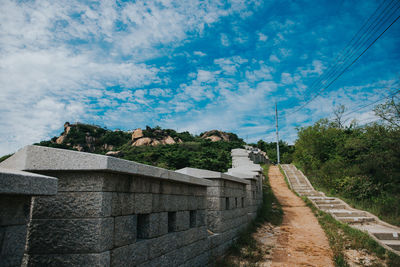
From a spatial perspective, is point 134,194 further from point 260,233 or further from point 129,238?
point 260,233

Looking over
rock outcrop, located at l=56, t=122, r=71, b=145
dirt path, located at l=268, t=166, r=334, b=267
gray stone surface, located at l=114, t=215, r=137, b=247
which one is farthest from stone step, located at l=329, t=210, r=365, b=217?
rock outcrop, located at l=56, t=122, r=71, b=145

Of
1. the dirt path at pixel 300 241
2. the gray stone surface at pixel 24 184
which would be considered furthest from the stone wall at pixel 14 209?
the dirt path at pixel 300 241

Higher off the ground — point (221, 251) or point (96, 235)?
point (96, 235)

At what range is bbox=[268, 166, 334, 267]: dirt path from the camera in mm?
6318

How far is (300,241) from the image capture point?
797cm

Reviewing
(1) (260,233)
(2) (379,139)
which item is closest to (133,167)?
(1) (260,233)

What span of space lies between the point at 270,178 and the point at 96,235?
2059cm

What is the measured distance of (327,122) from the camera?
29.1m

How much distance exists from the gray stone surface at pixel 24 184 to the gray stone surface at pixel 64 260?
959 mm

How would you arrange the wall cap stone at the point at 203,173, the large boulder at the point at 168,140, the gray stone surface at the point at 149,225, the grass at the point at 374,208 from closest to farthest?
the gray stone surface at the point at 149,225, the wall cap stone at the point at 203,173, the grass at the point at 374,208, the large boulder at the point at 168,140

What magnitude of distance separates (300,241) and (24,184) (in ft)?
26.0

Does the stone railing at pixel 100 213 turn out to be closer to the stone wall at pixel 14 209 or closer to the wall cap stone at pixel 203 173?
the stone wall at pixel 14 209

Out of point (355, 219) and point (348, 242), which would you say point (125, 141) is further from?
point (348, 242)

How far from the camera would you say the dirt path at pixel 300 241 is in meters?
6.32
